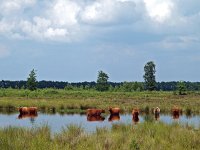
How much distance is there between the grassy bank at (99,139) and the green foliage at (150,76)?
275ft

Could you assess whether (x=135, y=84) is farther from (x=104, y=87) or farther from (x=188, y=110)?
(x=188, y=110)

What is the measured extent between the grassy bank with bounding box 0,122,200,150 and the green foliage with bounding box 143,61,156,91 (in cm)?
8392

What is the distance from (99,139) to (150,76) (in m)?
87.2

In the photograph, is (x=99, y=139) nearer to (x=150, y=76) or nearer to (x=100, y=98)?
(x=100, y=98)

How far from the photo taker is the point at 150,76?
102 m

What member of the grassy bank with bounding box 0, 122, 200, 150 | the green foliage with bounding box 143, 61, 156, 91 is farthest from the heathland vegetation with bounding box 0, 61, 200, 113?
the grassy bank with bounding box 0, 122, 200, 150

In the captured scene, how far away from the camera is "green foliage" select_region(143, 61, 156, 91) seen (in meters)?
102

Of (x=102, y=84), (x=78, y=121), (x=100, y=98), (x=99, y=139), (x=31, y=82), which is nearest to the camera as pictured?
(x=99, y=139)

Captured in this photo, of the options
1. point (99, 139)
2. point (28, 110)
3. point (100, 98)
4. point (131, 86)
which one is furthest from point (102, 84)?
point (99, 139)

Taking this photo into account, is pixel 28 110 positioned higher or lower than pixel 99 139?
higher

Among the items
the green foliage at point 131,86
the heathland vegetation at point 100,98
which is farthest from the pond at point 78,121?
the green foliage at point 131,86

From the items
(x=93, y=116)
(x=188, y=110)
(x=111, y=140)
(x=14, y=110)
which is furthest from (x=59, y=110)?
(x=111, y=140)

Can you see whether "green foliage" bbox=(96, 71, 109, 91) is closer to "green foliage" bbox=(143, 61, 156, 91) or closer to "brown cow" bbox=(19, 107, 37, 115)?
"green foliage" bbox=(143, 61, 156, 91)

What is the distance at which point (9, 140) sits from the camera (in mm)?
13898
